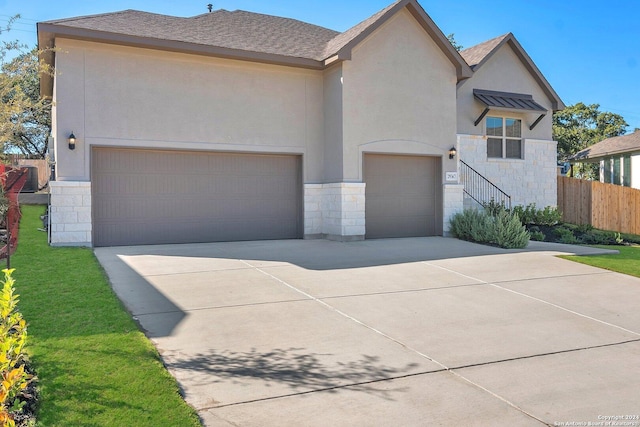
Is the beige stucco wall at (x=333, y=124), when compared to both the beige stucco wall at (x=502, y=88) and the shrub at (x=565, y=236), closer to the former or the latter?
the beige stucco wall at (x=502, y=88)

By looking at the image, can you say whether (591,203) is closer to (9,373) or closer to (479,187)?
(479,187)

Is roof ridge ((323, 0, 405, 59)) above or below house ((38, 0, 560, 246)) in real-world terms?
above

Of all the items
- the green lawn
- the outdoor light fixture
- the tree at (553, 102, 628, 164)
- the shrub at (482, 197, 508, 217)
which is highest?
the tree at (553, 102, 628, 164)

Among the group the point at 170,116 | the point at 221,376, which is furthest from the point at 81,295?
the point at 170,116

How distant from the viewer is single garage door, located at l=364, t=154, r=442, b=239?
1409 cm

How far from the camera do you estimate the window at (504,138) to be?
57.1ft

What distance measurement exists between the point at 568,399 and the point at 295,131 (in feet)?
35.1

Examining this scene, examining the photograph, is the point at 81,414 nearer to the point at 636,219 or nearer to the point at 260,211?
the point at 260,211

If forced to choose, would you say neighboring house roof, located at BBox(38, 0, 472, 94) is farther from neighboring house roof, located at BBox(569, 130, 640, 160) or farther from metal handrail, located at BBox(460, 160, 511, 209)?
neighboring house roof, located at BBox(569, 130, 640, 160)

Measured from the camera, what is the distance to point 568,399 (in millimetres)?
4141

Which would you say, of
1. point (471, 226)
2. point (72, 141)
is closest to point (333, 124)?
point (471, 226)

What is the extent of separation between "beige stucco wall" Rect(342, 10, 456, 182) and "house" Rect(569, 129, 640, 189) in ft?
48.0

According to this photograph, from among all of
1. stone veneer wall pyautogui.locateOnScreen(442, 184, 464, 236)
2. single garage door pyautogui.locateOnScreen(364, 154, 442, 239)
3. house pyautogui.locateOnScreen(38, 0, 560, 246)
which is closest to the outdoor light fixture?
house pyautogui.locateOnScreen(38, 0, 560, 246)

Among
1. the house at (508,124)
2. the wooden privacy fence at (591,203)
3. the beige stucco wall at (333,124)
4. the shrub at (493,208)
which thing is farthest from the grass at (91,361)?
the wooden privacy fence at (591,203)
